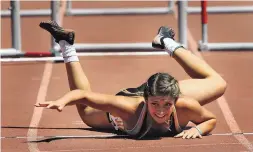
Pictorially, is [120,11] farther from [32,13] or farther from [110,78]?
[110,78]

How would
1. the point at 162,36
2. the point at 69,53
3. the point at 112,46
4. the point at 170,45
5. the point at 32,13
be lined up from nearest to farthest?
the point at 69,53
the point at 170,45
the point at 162,36
the point at 112,46
the point at 32,13

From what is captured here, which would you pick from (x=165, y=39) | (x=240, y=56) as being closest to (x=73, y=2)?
(x=240, y=56)

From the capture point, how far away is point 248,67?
37.0ft

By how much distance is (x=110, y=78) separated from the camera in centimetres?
1075

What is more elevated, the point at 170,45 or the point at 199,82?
the point at 170,45

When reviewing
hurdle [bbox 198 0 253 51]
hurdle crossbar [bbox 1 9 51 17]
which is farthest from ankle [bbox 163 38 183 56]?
hurdle crossbar [bbox 1 9 51 17]

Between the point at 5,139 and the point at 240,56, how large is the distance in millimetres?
4735

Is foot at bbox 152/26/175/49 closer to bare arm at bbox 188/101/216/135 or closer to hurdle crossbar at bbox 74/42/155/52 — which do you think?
bare arm at bbox 188/101/216/135

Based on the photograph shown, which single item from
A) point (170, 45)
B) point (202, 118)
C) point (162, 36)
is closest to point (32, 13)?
point (162, 36)

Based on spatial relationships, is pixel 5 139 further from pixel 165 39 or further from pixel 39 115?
pixel 165 39

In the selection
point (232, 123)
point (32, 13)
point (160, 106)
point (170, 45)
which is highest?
point (170, 45)

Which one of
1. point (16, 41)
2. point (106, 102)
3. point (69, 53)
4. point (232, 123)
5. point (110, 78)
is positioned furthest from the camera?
point (16, 41)

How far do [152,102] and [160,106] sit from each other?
71mm

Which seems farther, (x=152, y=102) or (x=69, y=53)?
(x=69, y=53)
